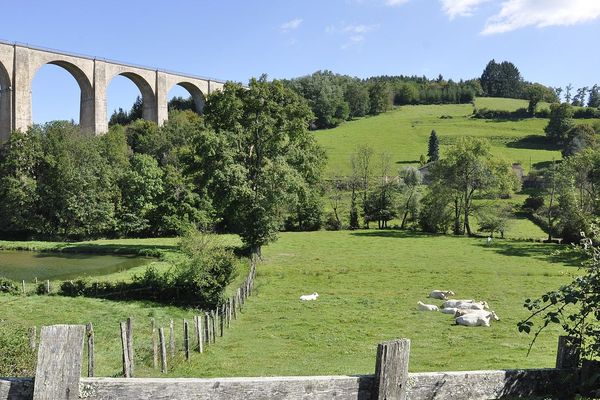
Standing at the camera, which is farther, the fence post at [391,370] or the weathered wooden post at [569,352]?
the weathered wooden post at [569,352]

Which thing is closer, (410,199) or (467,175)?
(467,175)

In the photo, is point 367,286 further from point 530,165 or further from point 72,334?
point 530,165

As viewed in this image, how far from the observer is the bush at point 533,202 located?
200 feet

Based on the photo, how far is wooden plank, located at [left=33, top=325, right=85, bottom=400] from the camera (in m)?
2.88

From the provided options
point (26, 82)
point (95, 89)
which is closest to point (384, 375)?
point (26, 82)

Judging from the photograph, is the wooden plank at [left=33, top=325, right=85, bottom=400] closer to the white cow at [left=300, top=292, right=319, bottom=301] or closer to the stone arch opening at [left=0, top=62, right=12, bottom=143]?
the white cow at [left=300, top=292, right=319, bottom=301]

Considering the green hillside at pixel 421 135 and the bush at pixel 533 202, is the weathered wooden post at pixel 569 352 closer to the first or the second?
the bush at pixel 533 202

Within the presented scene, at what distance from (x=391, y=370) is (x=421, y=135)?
344 ft

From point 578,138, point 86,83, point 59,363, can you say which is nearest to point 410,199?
point 578,138

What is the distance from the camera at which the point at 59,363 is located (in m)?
2.92

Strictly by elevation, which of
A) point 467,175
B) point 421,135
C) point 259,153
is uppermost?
point 421,135

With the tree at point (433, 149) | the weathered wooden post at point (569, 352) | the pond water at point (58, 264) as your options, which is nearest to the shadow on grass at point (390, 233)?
the pond water at point (58, 264)

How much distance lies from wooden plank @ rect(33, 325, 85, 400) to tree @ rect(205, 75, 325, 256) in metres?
29.7

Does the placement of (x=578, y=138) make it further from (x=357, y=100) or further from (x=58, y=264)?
(x=58, y=264)
